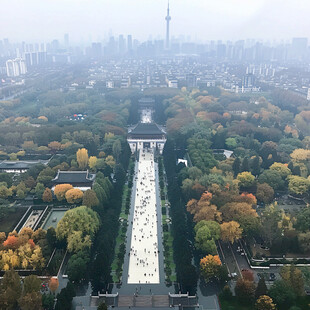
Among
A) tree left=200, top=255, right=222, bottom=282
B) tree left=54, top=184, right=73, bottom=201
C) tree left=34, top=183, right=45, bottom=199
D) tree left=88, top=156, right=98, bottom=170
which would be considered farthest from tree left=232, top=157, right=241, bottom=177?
tree left=34, top=183, right=45, bottom=199

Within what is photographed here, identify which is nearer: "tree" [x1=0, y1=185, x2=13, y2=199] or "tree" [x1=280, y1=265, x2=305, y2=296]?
"tree" [x1=280, y1=265, x2=305, y2=296]

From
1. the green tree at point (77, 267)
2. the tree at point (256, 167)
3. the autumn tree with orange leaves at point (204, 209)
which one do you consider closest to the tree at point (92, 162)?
the autumn tree with orange leaves at point (204, 209)

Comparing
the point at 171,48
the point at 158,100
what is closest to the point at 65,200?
the point at 158,100

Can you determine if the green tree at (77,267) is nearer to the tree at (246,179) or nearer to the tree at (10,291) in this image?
the tree at (10,291)

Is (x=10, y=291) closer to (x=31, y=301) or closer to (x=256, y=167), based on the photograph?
(x=31, y=301)

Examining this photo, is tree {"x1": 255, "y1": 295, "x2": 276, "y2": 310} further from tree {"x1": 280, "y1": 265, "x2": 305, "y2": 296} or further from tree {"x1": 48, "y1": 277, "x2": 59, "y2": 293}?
tree {"x1": 48, "y1": 277, "x2": 59, "y2": 293}

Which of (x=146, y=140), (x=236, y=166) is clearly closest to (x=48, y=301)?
(x=236, y=166)
